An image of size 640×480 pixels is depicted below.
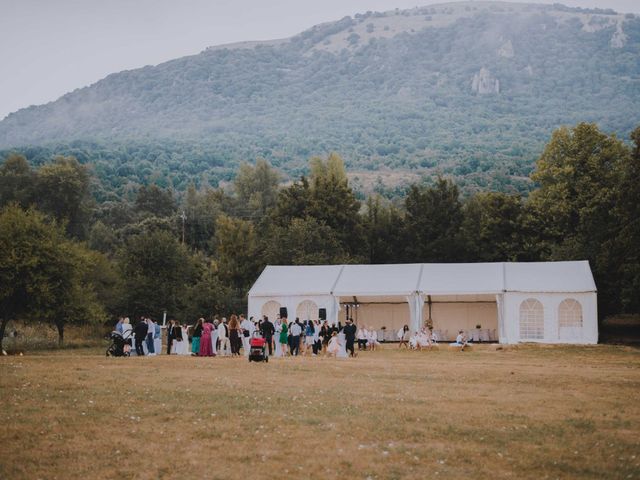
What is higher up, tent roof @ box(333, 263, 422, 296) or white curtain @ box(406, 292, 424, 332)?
tent roof @ box(333, 263, 422, 296)

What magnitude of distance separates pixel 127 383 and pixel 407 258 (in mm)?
41377

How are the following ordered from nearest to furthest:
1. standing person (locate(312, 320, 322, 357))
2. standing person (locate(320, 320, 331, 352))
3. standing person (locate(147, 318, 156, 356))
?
1. standing person (locate(147, 318, 156, 356))
2. standing person (locate(312, 320, 322, 357))
3. standing person (locate(320, 320, 331, 352))

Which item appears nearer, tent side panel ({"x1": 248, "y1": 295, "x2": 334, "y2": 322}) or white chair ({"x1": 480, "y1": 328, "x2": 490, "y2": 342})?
tent side panel ({"x1": 248, "y1": 295, "x2": 334, "y2": 322})

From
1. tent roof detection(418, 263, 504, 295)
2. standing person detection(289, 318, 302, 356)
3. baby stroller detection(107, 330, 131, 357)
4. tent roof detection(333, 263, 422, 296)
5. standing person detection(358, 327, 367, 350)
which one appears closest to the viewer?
baby stroller detection(107, 330, 131, 357)

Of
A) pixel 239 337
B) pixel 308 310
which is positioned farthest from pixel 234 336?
pixel 308 310

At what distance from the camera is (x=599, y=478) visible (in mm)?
10062

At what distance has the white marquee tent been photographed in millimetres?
35188

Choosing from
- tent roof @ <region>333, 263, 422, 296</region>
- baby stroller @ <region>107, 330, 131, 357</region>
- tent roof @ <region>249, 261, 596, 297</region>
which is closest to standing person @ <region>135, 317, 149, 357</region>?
baby stroller @ <region>107, 330, 131, 357</region>

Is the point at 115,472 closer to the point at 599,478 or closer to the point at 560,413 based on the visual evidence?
the point at 599,478

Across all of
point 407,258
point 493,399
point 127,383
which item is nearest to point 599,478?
point 493,399

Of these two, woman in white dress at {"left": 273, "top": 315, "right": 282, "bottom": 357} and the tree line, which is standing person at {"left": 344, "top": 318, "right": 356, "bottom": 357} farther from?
the tree line

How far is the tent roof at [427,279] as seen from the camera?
36031mm

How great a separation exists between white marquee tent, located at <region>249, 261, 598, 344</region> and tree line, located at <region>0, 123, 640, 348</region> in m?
3.42

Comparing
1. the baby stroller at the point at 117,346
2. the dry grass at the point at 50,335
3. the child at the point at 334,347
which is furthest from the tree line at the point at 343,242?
the child at the point at 334,347
